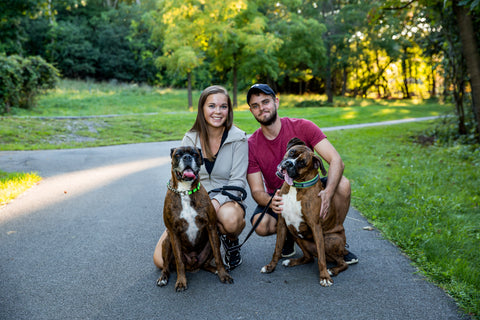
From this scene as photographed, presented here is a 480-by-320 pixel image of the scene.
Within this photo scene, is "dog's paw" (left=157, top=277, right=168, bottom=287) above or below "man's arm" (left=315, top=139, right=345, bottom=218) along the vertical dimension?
below

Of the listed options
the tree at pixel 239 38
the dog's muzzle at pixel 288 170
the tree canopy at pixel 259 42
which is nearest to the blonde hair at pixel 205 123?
the dog's muzzle at pixel 288 170

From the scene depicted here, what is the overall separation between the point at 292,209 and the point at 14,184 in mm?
6055

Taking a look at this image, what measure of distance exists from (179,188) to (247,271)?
1.14 metres

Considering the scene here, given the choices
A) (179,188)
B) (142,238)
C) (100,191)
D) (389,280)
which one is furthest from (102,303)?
(100,191)

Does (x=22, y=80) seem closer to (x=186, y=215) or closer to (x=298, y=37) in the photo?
(x=186, y=215)

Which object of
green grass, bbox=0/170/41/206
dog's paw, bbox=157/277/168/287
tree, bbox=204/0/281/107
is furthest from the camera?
tree, bbox=204/0/281/107

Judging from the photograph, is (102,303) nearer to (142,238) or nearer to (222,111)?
(142,238)

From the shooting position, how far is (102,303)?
10.3ft

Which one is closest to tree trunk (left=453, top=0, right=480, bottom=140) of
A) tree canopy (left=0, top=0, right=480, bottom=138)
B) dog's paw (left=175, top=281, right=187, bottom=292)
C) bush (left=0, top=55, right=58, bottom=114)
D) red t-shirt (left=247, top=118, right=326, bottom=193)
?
tree canopy (left=0, top=0, right=480, bottom=138)

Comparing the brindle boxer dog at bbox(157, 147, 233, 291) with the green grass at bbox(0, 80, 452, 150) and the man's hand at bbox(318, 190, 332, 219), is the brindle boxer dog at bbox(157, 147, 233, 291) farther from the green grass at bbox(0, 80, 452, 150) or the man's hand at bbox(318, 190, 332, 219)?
the green grass at bbox(0, 80, 452, 150)

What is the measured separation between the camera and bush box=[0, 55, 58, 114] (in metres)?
16.6

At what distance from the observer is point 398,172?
8.09 metres

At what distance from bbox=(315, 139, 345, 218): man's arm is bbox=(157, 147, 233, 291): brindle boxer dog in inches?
42.5

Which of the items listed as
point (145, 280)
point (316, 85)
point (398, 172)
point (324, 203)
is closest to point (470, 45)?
point (398, 172)
